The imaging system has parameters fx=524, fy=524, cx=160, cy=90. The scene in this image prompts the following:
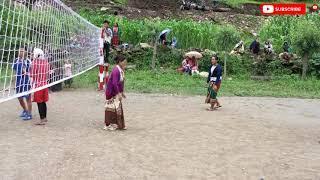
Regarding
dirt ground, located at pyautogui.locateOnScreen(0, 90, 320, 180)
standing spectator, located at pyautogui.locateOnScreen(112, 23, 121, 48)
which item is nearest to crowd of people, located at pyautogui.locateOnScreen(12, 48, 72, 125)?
dirt ground, located at pyautogui.locateOnScreen(0, 90, 320, 180)

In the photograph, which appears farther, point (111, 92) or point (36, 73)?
point (111, 92)

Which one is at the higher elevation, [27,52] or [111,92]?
[27,52]

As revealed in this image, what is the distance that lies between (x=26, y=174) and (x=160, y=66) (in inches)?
588

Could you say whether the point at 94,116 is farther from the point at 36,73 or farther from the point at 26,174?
the point at 26,174

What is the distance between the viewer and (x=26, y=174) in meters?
6.52

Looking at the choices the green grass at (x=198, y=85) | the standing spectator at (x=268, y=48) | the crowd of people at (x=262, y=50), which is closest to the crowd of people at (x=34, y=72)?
the green grass at (x=198, y=85)

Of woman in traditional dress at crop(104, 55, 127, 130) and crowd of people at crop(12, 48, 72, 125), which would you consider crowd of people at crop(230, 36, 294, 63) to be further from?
woman in traditional dress at crop(104, 55, 127, 130)

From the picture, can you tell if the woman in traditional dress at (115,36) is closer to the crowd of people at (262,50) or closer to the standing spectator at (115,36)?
the standing spectator at (115,36)

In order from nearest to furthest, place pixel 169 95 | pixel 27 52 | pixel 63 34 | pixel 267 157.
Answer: pixel 267 157
pixel 27 52
pixel 63 34
pixel 169 95

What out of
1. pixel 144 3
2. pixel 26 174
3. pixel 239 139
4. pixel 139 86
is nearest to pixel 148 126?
pixel 239 139

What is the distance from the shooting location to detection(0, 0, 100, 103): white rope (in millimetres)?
7164
